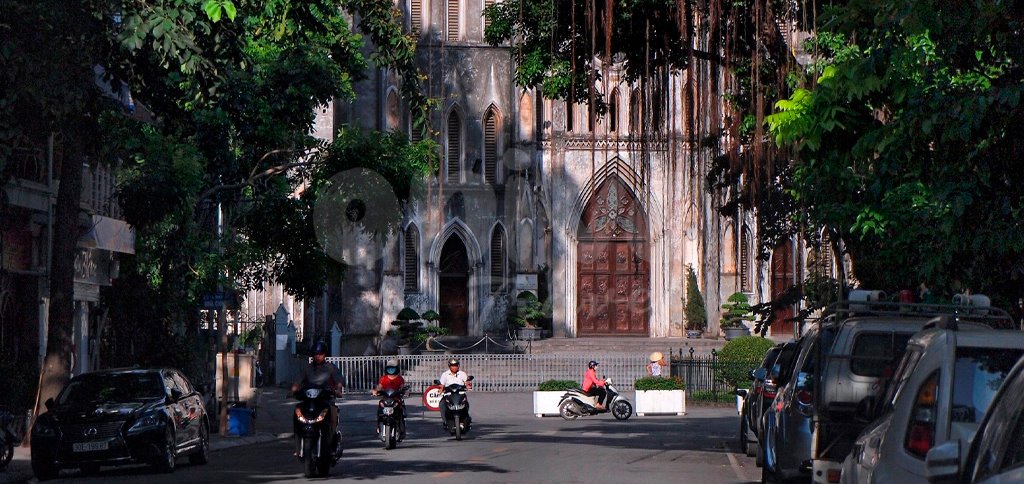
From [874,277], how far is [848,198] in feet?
8.86

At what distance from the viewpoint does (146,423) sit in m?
19.1

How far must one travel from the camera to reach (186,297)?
2959 centimetres

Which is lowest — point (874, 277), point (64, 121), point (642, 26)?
point (874, 277)

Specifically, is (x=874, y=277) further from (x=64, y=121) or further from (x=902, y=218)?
(x=64, y=121)

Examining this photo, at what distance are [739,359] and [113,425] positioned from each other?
2515 centimetres

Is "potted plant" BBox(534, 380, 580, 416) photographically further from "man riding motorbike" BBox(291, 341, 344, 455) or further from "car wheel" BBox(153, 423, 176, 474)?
"man riding motorbike" BBox(291, 341, 344, 455)

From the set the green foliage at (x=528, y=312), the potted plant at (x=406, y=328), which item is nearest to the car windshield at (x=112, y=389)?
the potted plant at (x=406, y=328)

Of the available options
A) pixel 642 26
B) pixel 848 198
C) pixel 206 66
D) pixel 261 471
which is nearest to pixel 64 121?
A: pixel 206 66

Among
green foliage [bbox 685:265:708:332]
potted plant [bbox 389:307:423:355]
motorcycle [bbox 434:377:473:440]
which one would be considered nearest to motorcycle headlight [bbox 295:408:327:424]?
motorcycle [bbox 434:377:473:440]

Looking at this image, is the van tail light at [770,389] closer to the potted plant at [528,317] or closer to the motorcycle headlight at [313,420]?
the motorcycle headlight at [313,420]

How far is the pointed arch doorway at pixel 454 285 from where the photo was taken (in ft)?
181

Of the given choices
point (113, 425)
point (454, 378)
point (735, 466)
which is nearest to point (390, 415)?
point (454, 378)

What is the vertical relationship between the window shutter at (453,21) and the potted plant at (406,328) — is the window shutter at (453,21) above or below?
above

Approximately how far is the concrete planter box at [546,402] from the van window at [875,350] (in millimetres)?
23097
